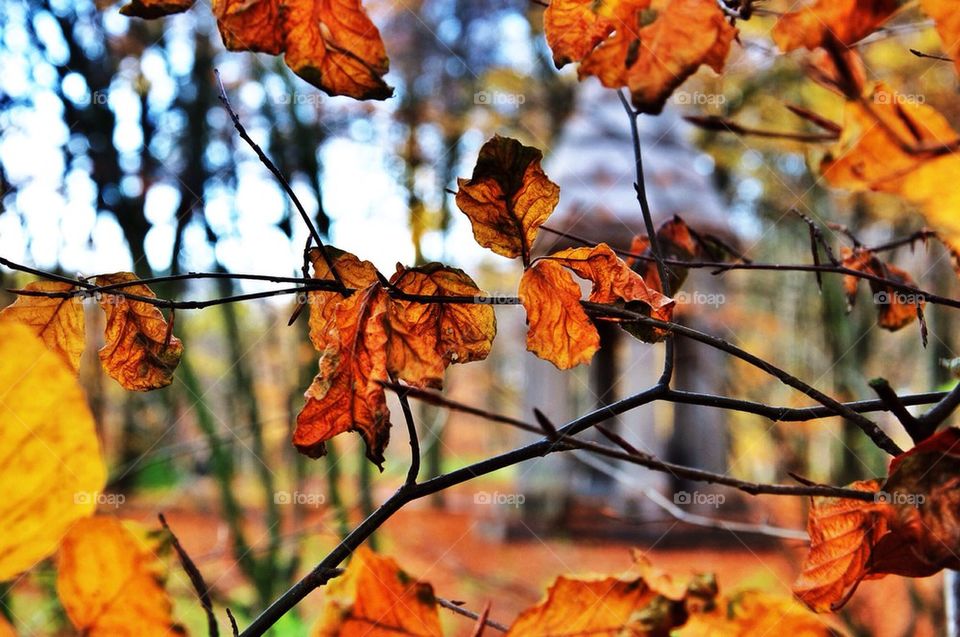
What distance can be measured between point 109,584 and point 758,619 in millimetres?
487

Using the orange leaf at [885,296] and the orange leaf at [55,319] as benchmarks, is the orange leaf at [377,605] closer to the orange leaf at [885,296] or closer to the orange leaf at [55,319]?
the orange leaf at [55,319]

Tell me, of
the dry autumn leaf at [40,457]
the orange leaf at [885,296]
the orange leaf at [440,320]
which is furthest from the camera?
the orange leaf at [885,296]

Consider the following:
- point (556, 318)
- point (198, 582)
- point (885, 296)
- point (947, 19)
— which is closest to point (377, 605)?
point (198, 582)

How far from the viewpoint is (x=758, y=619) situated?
61 centimetres

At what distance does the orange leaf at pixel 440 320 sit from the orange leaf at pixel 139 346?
6.9 inches

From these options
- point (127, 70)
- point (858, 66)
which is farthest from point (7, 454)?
point (127, 70)

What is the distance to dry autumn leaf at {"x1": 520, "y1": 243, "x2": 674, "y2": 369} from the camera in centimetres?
49

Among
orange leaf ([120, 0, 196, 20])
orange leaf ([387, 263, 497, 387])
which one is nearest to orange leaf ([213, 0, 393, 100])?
orange leaf ([120, 0, 196, 20])

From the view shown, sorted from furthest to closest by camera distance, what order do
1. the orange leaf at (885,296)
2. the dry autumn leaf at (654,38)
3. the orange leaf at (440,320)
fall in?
the orange leaf at (885,296), the dry autumn leaf at (654,38), the orange leaf at (440,320)

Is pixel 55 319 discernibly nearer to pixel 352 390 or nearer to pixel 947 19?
pixel 352 390

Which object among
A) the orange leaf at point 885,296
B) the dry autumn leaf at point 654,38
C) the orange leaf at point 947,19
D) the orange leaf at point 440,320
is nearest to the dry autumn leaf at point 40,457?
the orange leaf at point 440,320

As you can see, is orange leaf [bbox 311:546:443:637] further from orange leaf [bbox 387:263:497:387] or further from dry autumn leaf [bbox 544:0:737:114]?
dry autumn leaf [bbox 544:0:737:114]

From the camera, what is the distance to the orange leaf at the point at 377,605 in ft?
1.77

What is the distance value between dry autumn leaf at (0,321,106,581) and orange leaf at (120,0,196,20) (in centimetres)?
28
